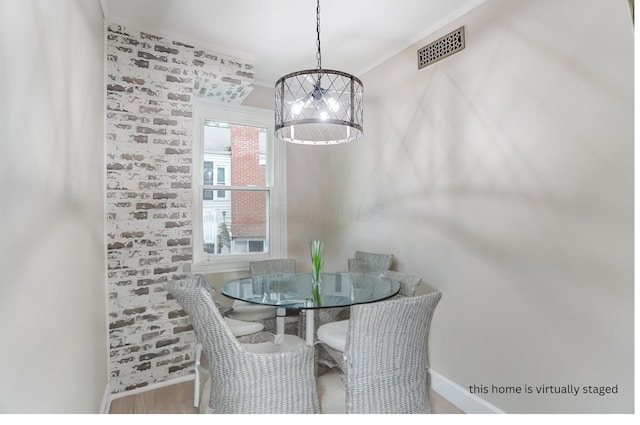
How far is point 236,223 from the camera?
3633 mm

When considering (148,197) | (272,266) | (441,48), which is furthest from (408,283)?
(148,197)

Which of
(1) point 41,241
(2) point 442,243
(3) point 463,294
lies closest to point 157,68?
(1) point 41,241

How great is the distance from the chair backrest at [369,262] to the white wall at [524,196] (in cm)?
12

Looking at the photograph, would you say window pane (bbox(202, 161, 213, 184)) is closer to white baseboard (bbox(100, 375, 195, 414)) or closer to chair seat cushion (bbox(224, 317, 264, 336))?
chair seat cushion (bbox(224, 317, 264, 336))

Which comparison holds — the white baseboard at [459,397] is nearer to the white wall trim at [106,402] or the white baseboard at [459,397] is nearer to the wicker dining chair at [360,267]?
the wicker dining chair at [360,267]

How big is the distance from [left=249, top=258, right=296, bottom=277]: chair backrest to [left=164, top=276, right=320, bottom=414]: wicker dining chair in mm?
1438

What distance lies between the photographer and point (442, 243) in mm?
2623

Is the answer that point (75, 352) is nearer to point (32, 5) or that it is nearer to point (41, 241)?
point (41, 241)

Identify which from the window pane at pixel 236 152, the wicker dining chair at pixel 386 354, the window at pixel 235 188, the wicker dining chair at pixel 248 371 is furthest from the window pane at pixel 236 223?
the wicker dining chair at pixel 386 354

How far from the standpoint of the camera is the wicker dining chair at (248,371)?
180 centimetres

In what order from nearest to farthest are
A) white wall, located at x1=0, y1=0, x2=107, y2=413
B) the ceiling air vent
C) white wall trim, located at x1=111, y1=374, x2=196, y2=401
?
white wall, located at x1=0, y1=0, x2=107, y2=413 → the ceiling air vent → white wall trim, located at x1=111, y1=374, x2=196, y2=401

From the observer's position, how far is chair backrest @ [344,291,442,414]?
1.83 metres

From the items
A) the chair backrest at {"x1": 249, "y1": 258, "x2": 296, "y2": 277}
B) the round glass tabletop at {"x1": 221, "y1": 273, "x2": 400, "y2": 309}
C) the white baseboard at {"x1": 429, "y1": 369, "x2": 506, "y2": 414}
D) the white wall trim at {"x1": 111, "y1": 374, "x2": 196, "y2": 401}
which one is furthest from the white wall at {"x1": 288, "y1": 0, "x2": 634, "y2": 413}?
the white wall trim at {"x1": 111, "y1": 374, "x2": 196, "y2": 401}

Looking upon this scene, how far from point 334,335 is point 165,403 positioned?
1.39m
